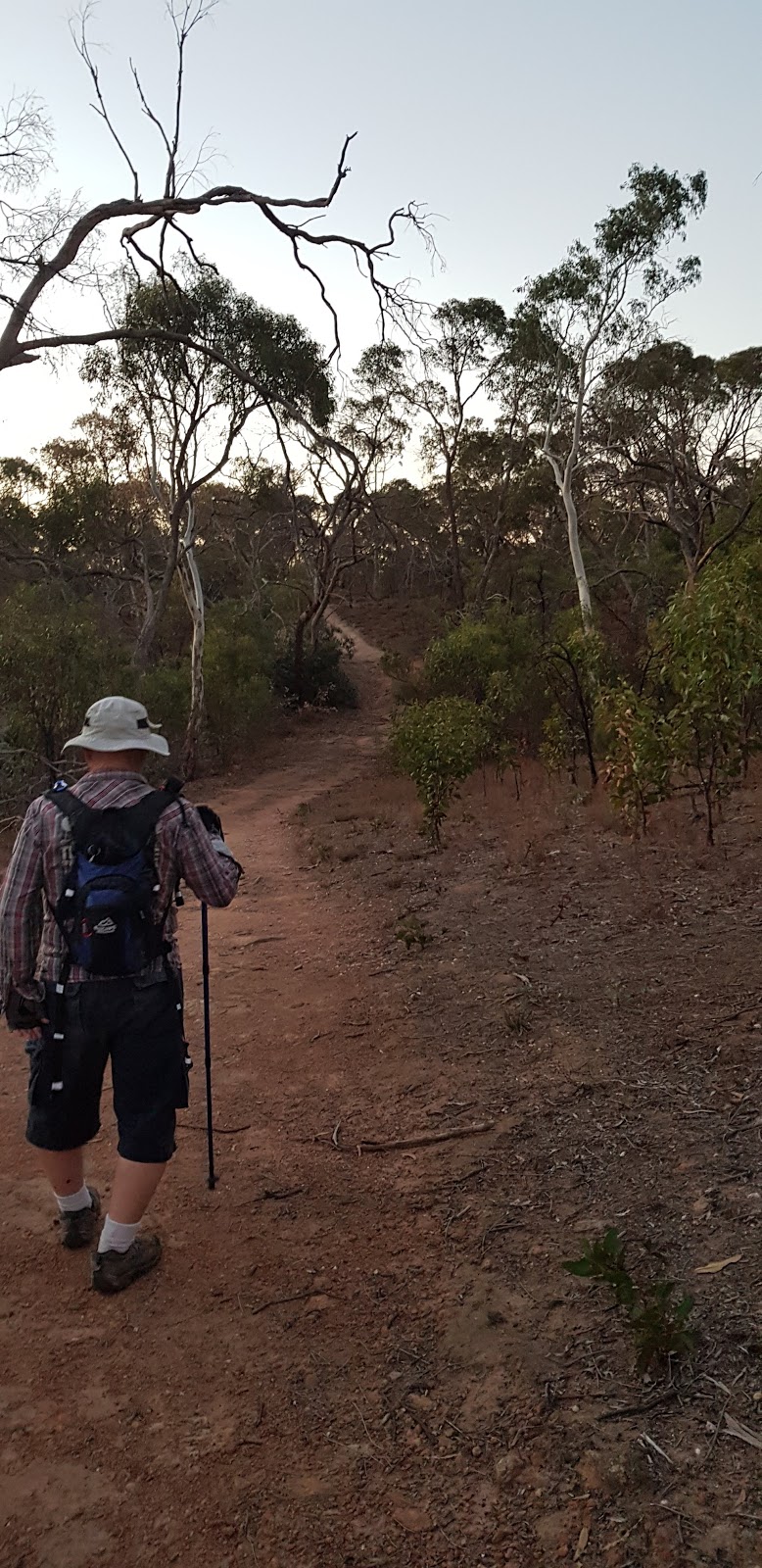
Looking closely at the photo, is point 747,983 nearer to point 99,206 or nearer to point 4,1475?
point 4,1475

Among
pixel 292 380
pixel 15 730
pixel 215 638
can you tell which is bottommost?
pixel 15 730

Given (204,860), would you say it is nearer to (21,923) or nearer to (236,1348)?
(21,923)

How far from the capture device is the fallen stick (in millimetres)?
3838

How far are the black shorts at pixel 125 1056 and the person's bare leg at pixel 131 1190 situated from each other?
0.03 meters

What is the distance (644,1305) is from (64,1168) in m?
1.81

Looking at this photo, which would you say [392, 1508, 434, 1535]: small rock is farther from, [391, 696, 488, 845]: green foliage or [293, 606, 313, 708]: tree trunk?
[293, 606, 313, 708]: tree trunk

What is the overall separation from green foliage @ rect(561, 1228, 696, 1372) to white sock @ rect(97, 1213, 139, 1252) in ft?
4.34

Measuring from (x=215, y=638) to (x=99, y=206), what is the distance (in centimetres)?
1222

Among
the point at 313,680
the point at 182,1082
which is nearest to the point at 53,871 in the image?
the point at 182,1082

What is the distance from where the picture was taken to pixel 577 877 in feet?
24.5

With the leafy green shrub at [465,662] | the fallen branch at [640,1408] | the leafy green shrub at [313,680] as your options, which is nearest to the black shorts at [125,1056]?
the fallen branch at [640,1408]

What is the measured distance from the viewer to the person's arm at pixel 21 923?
9.30 ft

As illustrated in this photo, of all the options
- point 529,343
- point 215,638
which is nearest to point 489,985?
point 215,638

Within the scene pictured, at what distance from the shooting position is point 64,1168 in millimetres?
3076
